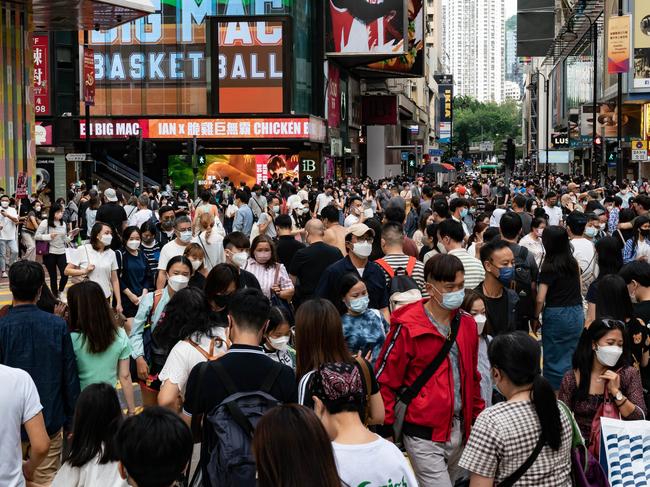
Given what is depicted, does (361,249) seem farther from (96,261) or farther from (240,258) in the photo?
(96,261)

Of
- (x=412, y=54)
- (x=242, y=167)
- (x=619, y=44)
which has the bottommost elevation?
(x=242, y=167)

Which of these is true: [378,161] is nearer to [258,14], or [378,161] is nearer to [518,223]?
[258,14]

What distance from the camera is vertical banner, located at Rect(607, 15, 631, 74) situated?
37250 mm

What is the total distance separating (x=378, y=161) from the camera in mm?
83750

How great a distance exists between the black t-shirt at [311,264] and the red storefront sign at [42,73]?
1513 inches

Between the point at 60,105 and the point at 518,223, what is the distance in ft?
157

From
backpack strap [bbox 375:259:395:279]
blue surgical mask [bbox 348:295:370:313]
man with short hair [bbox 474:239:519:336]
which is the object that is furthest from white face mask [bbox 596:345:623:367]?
backpack strap [bbox 375:259:395:279]

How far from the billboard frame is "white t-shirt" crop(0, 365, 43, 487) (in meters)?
48.9

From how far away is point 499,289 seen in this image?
8.45 m

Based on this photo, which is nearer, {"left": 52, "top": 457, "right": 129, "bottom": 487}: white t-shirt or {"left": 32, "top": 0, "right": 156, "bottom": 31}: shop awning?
{"left": 52, "top": 457, "right": 129, "bottom": 487}: white t-shirt

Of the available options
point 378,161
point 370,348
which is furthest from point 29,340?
point 378,161

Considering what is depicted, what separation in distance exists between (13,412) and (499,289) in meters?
4.16

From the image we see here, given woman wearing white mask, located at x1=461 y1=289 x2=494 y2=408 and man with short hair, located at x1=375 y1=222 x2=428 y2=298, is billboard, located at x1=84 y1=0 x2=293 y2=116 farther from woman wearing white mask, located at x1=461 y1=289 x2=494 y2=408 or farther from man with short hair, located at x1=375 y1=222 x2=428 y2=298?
woman wearing white mask, located at x1=461 y1=289 x2=494 y2=408

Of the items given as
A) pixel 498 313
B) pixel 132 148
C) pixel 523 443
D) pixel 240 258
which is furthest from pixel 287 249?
pixel 132 148
